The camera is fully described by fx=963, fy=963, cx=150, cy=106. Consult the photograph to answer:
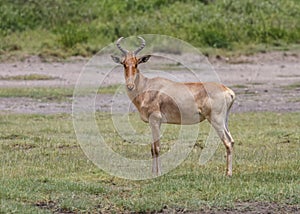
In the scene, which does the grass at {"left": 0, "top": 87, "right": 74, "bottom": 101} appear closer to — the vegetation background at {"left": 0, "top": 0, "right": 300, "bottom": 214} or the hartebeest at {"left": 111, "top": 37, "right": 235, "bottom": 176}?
the vegetation background at {"left": 0, "top": 0, "right": 300, "bottom": 214}

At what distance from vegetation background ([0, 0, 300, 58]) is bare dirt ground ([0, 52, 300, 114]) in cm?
85

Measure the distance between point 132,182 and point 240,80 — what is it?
12150mm

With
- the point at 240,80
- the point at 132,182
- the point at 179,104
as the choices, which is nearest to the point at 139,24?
the point at 240,80

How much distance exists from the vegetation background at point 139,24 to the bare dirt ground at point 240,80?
0.85 metres

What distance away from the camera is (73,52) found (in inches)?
991

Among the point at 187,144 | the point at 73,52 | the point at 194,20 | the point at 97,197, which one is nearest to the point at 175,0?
the point at 194,20

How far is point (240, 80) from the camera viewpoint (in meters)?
22.8

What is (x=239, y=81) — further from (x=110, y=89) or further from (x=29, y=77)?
(x=29, y=77)

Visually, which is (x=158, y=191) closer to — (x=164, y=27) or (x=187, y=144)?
(x=187, y=144)

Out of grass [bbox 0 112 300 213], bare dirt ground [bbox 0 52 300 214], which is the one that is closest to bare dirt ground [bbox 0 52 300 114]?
bare dirt ground [bbox 0 52 300 214]

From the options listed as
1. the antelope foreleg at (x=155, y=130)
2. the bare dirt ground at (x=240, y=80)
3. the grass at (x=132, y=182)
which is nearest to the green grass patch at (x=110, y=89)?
the bare dirt ground at (x=240, y=80)

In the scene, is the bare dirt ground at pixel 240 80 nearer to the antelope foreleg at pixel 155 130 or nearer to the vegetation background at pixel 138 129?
the vegetation background at pixel 138 129

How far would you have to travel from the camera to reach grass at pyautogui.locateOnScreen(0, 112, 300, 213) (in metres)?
9.62

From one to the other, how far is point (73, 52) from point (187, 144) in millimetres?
11634
